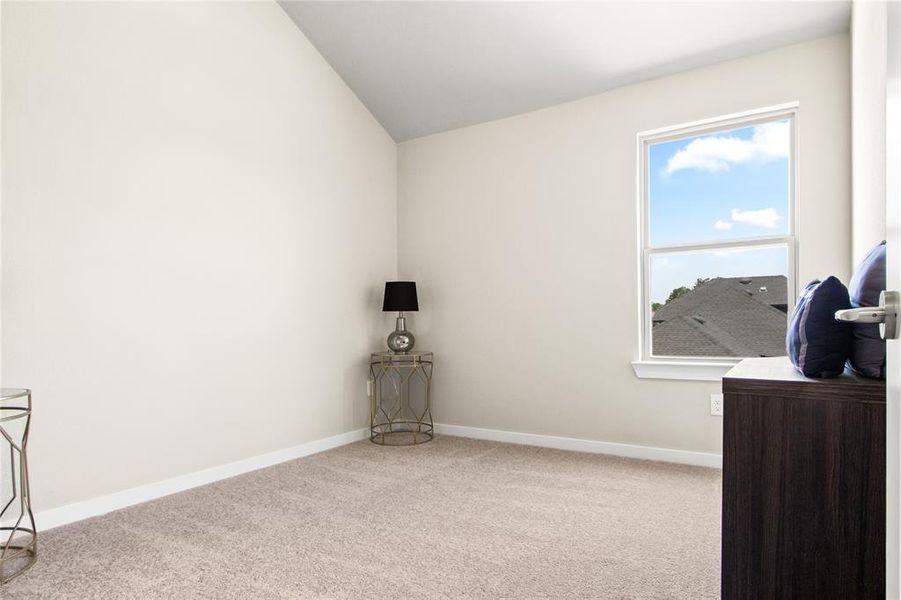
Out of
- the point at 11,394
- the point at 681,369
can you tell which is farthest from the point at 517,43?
the point at 11,394

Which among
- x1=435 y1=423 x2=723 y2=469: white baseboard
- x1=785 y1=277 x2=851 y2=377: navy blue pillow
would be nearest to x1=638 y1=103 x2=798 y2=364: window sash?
x1=435 y1=423 x2=723 y2=469: white baseboard

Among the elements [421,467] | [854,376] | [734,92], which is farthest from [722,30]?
[421,467]

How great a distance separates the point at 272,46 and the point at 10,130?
63.8 inches

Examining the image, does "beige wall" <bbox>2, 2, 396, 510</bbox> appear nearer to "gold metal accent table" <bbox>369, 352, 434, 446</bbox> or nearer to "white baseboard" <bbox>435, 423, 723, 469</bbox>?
"gold metal accent table" <bbox>369, 352, 434, 446</bbox>

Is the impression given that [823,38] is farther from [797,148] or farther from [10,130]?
[10,130]

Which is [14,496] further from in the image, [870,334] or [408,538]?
[870,334]

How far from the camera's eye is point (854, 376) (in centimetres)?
140

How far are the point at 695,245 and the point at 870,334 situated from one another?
7.02 feet

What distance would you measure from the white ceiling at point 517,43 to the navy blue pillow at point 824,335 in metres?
2.08

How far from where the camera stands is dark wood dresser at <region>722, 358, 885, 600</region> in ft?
4.12

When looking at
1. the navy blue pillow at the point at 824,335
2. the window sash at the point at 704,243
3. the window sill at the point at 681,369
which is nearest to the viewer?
the navy blue pillow at the point at 824,335

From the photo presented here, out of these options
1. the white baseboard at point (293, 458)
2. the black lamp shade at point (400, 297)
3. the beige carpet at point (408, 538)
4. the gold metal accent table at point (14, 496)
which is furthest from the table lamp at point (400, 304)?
the gold metal accent table at point (14, 496)

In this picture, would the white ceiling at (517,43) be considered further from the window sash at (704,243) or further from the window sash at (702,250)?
the window sash at (702,250)

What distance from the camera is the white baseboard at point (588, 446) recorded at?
332 cm
